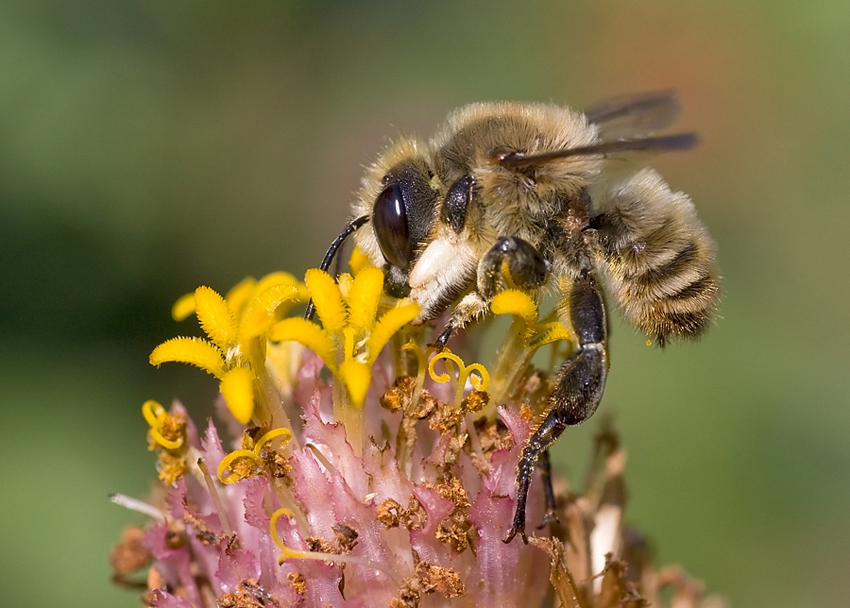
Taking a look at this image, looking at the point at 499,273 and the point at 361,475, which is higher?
the point at 499,273

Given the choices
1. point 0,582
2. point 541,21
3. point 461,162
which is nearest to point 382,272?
point 461,162

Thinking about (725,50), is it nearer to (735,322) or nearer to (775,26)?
(775,26)

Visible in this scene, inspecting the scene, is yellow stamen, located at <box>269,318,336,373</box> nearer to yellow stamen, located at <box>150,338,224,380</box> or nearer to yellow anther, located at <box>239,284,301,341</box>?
yellow anther, located at <box>239,284,301,341</box>

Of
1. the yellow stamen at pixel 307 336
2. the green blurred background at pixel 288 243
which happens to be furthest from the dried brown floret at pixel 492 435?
the green blurred background at pixel 288 243

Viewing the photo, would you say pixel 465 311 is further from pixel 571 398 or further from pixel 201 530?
pixel 201 530

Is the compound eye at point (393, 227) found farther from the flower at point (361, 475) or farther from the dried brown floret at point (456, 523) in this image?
the dried brown floret at point (456, 523)

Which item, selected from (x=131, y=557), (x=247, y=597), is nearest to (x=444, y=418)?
(x=247, y=597)
